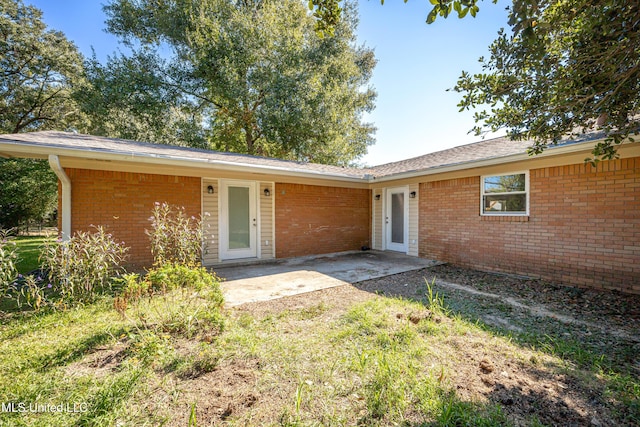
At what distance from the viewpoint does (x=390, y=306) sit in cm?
421

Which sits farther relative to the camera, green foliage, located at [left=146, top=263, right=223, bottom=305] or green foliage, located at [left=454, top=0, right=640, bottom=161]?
green foliage, located at [left=146, top=263, right=223, bottom=305]

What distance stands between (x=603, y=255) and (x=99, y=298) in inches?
345

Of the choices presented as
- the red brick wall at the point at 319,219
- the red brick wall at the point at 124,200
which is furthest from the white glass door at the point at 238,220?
the red brick wall at the point at 124,200

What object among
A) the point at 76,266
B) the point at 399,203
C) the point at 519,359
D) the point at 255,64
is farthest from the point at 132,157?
the point at 255,64

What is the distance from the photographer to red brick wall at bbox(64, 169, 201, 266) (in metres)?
5.63

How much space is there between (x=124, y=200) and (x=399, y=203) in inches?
302

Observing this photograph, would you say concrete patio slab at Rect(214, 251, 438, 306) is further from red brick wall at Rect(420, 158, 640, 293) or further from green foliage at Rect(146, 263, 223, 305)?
red brick wall at Rect(420, 158, 640, 293)

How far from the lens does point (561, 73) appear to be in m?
3.16

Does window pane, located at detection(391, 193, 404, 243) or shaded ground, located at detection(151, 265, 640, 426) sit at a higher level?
window pane, located at detection(391, 193, 404, 243)

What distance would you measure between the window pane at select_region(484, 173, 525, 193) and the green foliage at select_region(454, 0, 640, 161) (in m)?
2.63

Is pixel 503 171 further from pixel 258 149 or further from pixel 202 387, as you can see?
pixel 258 149

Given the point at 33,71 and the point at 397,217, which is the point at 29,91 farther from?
the point at 397,217

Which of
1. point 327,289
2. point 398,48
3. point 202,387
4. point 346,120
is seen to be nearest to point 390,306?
point 327,289

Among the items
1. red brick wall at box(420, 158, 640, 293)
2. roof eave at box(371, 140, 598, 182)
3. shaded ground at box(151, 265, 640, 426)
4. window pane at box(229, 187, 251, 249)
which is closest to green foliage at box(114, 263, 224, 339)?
shaded ground at box(151, 265, 640, 426)
